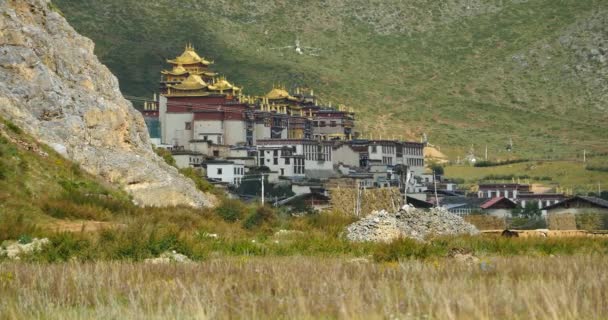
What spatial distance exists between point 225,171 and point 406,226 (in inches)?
2177

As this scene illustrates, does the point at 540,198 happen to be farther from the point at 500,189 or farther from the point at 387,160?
the point at 387,160

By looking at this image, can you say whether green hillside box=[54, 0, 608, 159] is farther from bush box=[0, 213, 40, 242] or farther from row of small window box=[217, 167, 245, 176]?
bush box=[0, 213, 40, 242]

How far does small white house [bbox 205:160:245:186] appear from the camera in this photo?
8838 centimetres

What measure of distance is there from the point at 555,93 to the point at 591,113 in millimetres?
7340

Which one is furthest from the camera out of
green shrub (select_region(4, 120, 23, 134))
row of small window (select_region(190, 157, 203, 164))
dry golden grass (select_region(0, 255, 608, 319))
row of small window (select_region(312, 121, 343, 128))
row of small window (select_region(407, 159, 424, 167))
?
row of small window (select_region(312, 121, 343, 128))

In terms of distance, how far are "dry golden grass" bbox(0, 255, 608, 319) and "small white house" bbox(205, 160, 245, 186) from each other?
228 ft

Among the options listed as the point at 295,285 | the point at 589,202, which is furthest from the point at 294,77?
the point at 295,285

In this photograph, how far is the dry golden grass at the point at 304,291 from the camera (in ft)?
40.7

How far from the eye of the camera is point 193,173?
165 ft

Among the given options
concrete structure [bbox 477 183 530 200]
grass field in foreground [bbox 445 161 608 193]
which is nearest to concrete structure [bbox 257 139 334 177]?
grass field in foreground [bbox 445 161 608 193]

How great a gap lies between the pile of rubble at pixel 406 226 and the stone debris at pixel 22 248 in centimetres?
910

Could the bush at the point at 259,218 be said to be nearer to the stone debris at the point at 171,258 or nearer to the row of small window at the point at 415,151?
the stone debris at the point at 171,258

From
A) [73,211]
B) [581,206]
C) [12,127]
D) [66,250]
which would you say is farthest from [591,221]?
[66,250]

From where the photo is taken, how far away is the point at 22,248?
2219 cm
